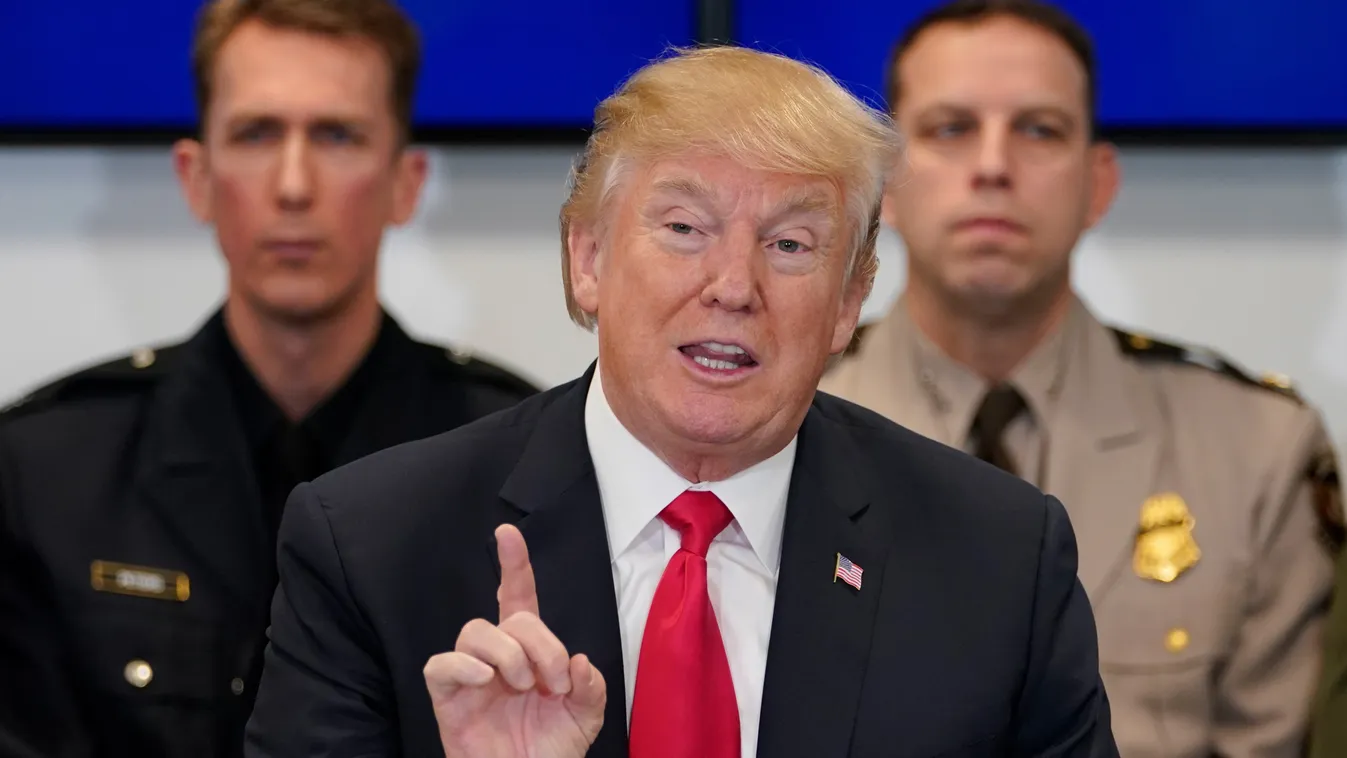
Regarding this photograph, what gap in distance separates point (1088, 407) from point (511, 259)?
984 mm

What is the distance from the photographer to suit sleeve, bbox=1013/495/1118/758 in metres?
1.55

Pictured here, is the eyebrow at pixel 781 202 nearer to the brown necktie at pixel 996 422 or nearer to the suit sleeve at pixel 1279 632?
the brown necktie at pixel 996 422

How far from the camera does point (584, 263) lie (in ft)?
5.42

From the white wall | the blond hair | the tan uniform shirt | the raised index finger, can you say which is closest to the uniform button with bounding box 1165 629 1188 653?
the tan uniform shirt

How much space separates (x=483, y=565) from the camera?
4.98 feet

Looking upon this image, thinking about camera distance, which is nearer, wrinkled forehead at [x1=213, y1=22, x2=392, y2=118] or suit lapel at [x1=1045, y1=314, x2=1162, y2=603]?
suit lapel at [x1=1045, y1=314, x2=1162, y2=603]

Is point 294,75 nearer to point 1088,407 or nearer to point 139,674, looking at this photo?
point 139,674

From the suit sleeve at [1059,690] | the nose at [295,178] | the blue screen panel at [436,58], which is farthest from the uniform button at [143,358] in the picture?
the suit sleeve at [1059,690]

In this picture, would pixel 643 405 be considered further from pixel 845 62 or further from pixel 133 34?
pixel 133 34

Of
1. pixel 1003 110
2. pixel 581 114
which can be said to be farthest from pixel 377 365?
pixel 1003 110

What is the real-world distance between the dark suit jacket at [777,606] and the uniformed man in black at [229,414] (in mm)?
775

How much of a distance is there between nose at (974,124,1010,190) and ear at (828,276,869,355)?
27.8 inches

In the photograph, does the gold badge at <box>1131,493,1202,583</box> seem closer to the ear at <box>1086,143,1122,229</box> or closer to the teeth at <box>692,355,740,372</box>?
the ear at <box>1086,143,1122,229</box>

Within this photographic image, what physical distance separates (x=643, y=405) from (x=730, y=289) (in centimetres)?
14
